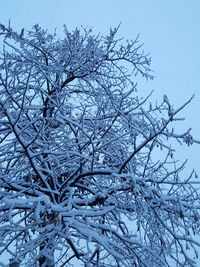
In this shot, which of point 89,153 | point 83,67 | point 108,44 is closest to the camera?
point 89,153

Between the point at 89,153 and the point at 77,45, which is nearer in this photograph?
the point at 89,153

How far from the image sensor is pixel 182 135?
3.16 metres

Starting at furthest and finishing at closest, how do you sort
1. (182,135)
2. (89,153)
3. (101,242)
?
(89,153), (182,135), (101,242)

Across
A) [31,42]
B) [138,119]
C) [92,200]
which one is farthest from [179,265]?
[31,42]

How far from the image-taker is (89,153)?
13.1 feet

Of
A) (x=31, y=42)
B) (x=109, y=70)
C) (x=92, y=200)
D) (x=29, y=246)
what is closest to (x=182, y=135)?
(x=92, y=200)

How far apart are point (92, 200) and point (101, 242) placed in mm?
791

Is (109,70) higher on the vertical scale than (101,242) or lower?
higher

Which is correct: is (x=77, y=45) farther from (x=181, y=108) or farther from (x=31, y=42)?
(x=181, y=108)

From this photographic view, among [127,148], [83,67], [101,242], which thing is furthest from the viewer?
[83,67]

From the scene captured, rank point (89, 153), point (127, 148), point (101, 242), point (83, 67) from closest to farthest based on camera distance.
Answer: point (101, 242)
point (89, 153)
point (127, 148)
point (83, 67)

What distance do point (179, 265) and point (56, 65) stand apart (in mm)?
3883

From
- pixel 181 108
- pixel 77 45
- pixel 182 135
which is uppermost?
pixel 77 45

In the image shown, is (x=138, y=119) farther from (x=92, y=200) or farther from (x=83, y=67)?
(x=92, y=200)
